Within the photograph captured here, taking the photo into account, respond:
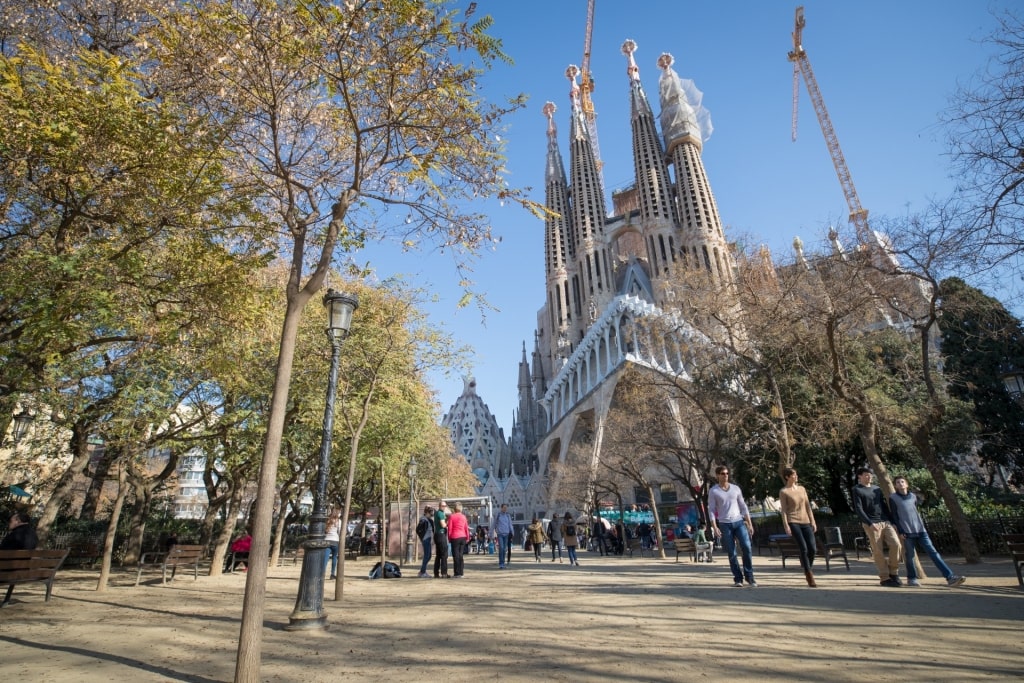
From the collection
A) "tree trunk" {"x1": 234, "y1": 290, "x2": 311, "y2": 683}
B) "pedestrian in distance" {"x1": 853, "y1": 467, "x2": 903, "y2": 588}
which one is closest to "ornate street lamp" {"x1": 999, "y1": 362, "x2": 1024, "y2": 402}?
"pedestrian in distance" {"x1": 853, "y1": 467, "x2": 903, "y2": 588}

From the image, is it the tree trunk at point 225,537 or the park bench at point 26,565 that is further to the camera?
the tree trunk at point 225,537

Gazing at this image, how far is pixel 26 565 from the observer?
721cm

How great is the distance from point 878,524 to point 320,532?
24.9 ft

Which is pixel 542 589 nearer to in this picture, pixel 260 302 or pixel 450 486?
pixel 260 302

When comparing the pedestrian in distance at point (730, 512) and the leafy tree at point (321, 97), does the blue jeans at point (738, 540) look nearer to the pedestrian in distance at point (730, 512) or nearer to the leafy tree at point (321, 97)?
the pedestrian in distance at point (730, 512)

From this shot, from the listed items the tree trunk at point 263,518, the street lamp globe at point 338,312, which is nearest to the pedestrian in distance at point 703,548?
the street lamp globe at point 338,312

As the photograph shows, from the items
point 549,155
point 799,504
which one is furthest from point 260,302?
point 549,155

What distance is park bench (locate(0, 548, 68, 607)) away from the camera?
23.0ft

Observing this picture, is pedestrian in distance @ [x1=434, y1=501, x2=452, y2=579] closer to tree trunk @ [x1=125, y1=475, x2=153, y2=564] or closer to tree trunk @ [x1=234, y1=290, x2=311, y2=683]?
tree trunk @ [x1=234, y1=290, x2=311, y2=683]

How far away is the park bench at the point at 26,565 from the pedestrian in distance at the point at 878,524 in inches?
442

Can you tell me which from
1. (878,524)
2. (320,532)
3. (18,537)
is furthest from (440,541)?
(878,524)

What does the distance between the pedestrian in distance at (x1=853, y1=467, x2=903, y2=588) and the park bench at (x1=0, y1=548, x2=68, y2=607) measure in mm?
11219

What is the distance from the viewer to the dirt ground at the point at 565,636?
385 centimetres

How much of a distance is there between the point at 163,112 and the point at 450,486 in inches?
1515
